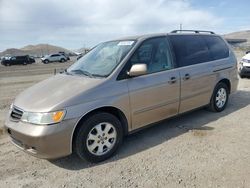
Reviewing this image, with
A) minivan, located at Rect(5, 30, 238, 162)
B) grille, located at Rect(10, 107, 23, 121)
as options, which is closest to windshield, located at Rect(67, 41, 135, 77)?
minivan, located at Rect(5, 30, 238, 162)

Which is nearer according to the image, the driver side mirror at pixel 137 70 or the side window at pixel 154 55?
the driver side mirror at pixel 137 70

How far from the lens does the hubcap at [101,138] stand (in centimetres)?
391

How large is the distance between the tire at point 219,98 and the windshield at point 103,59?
2.43 m

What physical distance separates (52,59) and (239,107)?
41.5 metres

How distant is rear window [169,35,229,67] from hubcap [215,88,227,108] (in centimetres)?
75

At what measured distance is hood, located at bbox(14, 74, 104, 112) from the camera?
3666 mm

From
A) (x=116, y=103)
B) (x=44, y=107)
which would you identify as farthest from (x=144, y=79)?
(x=44, y=107)

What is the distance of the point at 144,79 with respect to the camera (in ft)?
14.4

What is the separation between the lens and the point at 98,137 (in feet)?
13.0

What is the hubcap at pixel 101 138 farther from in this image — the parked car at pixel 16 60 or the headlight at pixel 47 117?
the parked car at pixel 16 60

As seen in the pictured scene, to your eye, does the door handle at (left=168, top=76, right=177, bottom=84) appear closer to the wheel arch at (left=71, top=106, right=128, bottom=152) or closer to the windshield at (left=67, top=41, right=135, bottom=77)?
the windshield at (left=67, top=41, right=135, bottom=77)

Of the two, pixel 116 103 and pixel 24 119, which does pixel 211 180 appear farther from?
pixel 24 119

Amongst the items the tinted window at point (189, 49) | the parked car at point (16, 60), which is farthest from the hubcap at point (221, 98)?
the parked car at point (16, 60)

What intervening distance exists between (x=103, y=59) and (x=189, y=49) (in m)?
1.79
